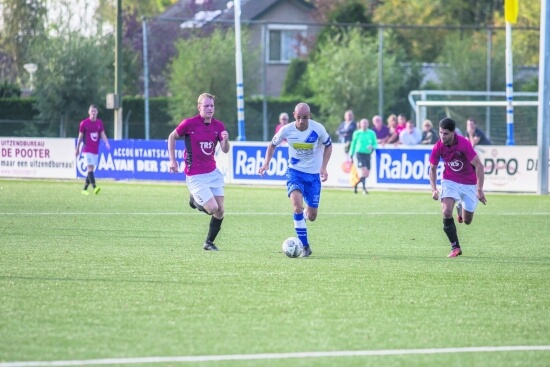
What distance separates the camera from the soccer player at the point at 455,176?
14.2 meters

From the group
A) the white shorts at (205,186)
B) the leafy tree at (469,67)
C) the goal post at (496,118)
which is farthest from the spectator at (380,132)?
the leafy tree at (469,67)

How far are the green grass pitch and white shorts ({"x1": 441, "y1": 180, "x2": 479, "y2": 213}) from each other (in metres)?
0.68

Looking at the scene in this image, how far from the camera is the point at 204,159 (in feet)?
48.8

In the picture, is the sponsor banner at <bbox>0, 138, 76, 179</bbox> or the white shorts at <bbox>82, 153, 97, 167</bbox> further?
the sponsor banner at <bbox>0, 138, 76, 179</bbox>

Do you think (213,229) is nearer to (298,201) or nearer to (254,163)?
(298,201)

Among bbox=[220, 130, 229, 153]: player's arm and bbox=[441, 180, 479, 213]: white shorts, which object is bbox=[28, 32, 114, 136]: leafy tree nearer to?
bbox=[220, 130, 229, 153]: player's arm

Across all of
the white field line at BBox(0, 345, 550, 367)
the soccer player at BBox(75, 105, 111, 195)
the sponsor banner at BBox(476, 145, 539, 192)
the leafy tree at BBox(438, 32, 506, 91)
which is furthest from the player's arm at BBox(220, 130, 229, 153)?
the leafy tree at BBox(438, 32, 506, 91)

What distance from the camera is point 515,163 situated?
93.9ft

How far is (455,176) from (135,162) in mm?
20028

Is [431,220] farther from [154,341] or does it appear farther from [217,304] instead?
[154,341]

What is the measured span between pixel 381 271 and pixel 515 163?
56.1 feet

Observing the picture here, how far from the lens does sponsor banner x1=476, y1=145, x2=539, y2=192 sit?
93.5 ft

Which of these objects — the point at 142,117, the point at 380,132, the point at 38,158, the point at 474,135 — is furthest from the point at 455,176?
the point at 142,117

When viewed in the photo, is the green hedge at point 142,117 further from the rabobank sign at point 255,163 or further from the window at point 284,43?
the rabobank sign at point 255,163
